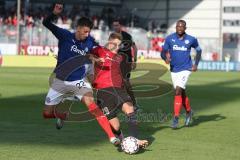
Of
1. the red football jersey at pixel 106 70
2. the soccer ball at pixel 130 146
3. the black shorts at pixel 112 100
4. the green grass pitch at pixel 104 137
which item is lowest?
the green grass pitch at pixel 104 137

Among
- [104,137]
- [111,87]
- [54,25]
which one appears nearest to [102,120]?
[111,87]

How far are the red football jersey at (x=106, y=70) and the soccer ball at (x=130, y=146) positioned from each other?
103 cm

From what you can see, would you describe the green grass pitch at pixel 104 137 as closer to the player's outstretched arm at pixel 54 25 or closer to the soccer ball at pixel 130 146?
the soccer ball at pixel 130 146

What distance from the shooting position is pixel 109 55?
373 inches

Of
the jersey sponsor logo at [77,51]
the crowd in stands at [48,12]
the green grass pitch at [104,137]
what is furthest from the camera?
the crowd in stands at [48,12]

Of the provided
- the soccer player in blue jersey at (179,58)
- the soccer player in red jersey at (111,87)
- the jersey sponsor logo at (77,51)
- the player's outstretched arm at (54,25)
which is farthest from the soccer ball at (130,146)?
the soccer player in blue jersey at (179,58)

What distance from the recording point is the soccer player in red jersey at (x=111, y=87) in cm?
939

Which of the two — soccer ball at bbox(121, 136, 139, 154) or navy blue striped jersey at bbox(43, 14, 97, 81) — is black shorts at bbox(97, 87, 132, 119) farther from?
soccer ball at bbox(121, 136, 139, 154)

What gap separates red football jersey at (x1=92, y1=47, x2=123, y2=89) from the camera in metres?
9.42

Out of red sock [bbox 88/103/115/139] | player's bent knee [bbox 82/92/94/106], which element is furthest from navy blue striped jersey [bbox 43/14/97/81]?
red sock [bbox 88/103/115/139]

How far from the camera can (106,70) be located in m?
9.45

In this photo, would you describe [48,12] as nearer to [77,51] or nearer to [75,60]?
[75,60]

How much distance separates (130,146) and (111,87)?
111 centimetres

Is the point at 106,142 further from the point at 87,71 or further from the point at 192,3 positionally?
the point at 192,3
